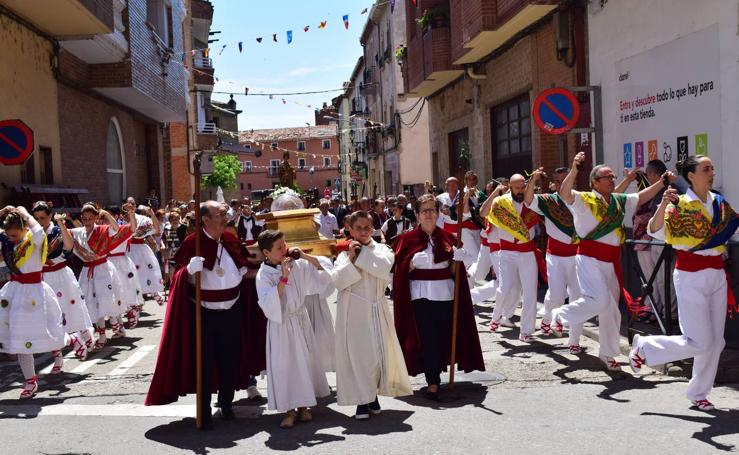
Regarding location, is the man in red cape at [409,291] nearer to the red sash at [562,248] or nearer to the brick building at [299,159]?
the red sash at [562,248]

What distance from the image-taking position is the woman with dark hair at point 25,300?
7.97m

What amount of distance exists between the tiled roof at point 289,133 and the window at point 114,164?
69761 mm

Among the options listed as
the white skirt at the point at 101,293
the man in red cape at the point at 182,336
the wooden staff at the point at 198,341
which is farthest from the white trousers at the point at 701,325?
the white skirt at the point at 101,293

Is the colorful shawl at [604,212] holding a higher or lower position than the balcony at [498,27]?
lower

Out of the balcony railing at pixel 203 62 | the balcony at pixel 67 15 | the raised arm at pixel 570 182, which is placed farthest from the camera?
the balcony railing at pixel 203 62

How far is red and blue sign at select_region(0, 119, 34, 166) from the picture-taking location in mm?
11633

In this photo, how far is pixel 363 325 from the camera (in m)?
6.68

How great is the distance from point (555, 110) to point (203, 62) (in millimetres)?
38960

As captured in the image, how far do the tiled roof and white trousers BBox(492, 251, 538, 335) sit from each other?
8511 cm

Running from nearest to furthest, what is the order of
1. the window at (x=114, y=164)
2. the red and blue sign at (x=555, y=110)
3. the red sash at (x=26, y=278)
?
the red sash at (x=26, y=278), the red and blue sign at (x=555, y=110), the window at (x=114, y=164)

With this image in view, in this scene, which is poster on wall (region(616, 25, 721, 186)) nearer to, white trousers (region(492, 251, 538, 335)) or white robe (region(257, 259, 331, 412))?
white trousers (region(492, 251, 538, 335))

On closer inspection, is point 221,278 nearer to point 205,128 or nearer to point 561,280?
point 561,280

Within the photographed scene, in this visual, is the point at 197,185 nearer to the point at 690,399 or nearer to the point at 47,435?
the point at 47,435

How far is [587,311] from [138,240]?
7659 mm
